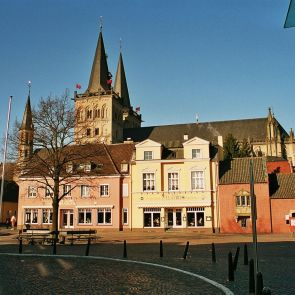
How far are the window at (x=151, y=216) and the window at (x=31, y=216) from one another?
530 inches

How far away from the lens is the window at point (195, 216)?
142ft

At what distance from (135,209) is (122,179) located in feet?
12.5

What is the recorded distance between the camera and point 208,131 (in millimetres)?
87500

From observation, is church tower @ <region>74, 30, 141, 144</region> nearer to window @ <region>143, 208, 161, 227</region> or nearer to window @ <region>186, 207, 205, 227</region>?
window @ <region>143, 208, 161, 227</region>

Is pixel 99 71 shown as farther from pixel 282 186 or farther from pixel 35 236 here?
pixel 35 236

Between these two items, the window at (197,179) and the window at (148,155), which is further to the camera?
the window at (148,155)

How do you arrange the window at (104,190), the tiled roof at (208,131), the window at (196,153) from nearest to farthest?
the window at (196,153) → the window at (104,190) → the tiled roof at (208,131)

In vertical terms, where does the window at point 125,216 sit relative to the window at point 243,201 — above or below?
below

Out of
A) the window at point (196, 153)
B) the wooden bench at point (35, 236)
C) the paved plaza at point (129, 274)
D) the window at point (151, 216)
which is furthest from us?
the window at point (151, 216)

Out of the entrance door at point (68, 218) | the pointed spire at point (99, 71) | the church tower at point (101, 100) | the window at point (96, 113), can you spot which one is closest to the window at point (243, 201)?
the entrance door at point (68, 218)

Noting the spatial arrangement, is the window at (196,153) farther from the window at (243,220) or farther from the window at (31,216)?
the window at (31,216)

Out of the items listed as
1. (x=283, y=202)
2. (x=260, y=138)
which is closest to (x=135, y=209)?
(x=283, y=202)

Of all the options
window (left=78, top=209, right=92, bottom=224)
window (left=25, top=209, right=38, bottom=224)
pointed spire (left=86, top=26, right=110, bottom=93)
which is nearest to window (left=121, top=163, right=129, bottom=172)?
window (left=78, top=209, right=92, bottom=224)

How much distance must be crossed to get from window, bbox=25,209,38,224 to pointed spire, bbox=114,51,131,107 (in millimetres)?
54406
